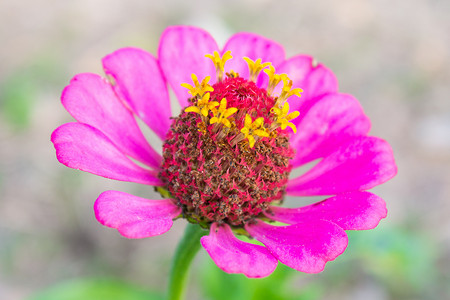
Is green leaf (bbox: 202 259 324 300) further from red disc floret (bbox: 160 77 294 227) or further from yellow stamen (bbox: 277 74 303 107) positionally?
yellow stamen (bbox: 277 74 303 107)

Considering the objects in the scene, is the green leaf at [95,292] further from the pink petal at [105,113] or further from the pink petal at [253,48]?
the pink petal at [253,48]

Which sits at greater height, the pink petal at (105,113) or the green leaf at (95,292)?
the pink petal at (105,113)

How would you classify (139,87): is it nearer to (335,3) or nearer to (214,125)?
(214,125)

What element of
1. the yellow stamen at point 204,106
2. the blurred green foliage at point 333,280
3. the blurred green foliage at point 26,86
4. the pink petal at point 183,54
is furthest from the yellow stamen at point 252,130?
the blurred green foliage at point 26,86

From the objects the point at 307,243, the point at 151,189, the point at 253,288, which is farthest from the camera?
the point at 151,189

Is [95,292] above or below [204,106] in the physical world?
below

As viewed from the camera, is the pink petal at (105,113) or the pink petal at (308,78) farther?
the pink petal at (308,78)

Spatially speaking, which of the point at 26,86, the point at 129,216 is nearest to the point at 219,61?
the point at 129,216

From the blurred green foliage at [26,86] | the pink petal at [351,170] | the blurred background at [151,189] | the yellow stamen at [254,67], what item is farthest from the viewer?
the blurred green foliage at [26,86]

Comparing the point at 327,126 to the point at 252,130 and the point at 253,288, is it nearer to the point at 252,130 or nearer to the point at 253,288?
the point at 252,130
